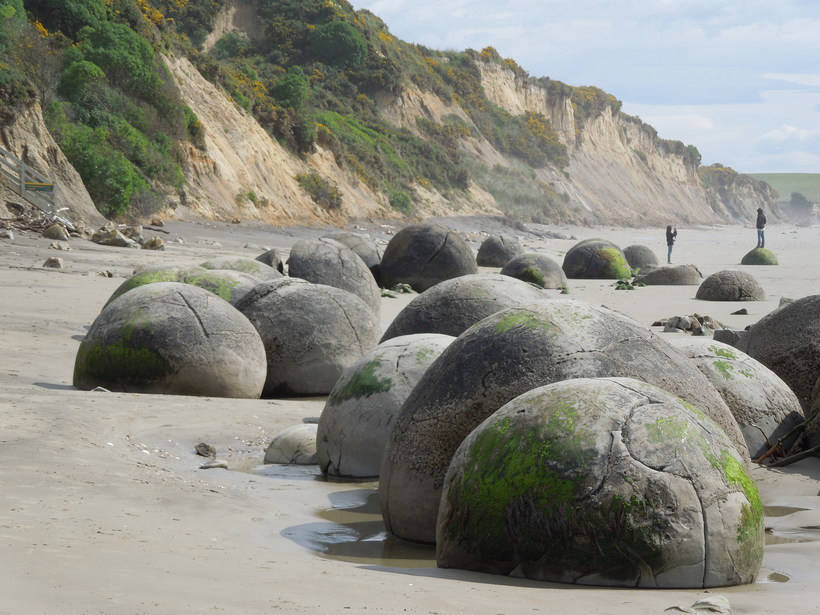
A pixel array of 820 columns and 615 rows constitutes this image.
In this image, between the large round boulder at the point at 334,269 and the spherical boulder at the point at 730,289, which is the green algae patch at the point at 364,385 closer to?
the large round boulder at the point at 334,269

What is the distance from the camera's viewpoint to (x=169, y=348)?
890 cm

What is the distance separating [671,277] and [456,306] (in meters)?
16.7

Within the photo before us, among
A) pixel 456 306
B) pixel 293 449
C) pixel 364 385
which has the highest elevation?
pixel 456 306

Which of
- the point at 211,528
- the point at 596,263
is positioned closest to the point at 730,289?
the point at 596,263

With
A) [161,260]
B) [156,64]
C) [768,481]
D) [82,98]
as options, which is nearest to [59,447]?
[768,481]

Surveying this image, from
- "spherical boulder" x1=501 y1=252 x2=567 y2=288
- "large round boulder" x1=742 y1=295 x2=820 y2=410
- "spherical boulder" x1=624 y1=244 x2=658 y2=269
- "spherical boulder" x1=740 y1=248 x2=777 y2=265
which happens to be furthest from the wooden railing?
"spherical boulder" x1=740 y1=248 x2=777 y2=265

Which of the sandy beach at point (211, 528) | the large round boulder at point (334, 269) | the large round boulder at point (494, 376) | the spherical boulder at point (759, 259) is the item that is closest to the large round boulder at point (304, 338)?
the sandy beach at point (211, 528)

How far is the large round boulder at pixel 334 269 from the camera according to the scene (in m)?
14.4

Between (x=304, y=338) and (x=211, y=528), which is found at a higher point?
(x=304, y=338)

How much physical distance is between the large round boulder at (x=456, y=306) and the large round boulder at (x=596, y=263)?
1711 cm

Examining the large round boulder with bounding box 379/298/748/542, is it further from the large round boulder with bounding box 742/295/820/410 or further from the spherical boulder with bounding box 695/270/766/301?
the spherical boulder with bounding box 695/270/766/301

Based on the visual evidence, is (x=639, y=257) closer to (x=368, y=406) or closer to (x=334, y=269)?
(x=334, y=269)

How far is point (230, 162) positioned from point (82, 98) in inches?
256

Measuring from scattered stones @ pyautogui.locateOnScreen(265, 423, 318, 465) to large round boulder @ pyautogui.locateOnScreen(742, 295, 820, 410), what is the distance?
3.72 metres
